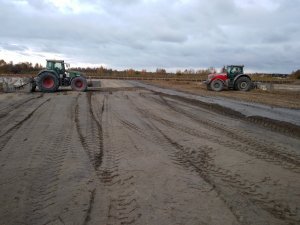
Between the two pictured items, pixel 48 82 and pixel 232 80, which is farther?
pixel 232 80

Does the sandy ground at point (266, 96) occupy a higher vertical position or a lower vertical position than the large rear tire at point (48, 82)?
lower

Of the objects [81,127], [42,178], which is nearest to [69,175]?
[42,178]

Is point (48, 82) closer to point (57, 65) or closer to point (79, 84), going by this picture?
point (57, 65)

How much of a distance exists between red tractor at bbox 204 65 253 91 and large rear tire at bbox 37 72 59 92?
1118cm

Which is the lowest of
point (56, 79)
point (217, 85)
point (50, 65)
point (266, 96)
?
point (266, 96)

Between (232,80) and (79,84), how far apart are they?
11079mm

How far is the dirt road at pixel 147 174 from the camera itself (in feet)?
14.7

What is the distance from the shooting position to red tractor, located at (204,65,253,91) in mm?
28016

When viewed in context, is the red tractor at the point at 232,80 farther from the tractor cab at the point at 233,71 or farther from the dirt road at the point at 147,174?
the dirt road at the point at 147,174

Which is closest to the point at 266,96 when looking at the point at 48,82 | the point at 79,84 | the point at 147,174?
the point at 79,84

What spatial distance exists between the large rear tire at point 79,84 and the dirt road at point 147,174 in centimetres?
1336

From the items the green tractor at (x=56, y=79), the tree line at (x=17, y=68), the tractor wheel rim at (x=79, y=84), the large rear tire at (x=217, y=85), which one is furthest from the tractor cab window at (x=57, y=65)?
the tree line at (x=17, y=68)

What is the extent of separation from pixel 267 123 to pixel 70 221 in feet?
29.3

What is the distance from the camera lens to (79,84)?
2420 centimetres
